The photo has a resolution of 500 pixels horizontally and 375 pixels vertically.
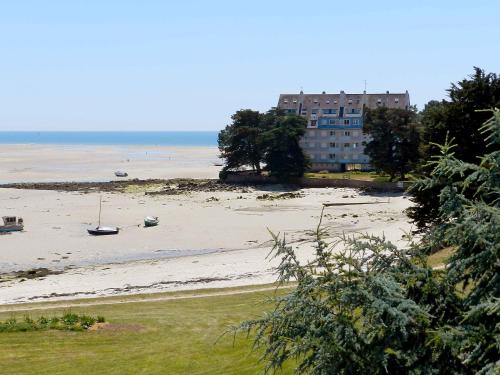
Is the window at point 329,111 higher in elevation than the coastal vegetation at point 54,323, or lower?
higher

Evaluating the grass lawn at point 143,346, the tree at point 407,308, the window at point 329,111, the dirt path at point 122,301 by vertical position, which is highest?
the window at point 329,111

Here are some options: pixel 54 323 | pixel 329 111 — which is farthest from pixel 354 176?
pixel 54 323

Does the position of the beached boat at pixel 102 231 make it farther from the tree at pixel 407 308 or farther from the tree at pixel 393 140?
the tree at pixel 407 308

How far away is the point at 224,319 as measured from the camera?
25.1 metres

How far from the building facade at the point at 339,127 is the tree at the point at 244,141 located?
450 inches

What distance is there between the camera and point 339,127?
369 ft

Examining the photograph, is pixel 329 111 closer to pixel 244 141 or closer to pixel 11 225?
pixel 244 141

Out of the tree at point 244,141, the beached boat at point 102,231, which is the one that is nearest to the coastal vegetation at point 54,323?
the beached boat at point 102,231

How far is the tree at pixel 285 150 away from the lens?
322 feet

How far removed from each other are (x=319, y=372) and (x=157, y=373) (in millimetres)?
9431

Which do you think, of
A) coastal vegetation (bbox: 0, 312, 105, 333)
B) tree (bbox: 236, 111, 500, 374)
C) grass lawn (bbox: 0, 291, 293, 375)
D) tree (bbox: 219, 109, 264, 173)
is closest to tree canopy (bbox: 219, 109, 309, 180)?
tree (bbox: 219, 109, 264, 173)

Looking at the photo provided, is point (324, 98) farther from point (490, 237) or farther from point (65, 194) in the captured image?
point (490, 237)

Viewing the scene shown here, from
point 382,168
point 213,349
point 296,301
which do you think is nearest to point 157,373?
point 213,349

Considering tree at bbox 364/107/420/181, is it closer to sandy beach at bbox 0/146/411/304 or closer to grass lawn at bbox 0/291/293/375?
sandy beach at bbox 0/146/411/304
